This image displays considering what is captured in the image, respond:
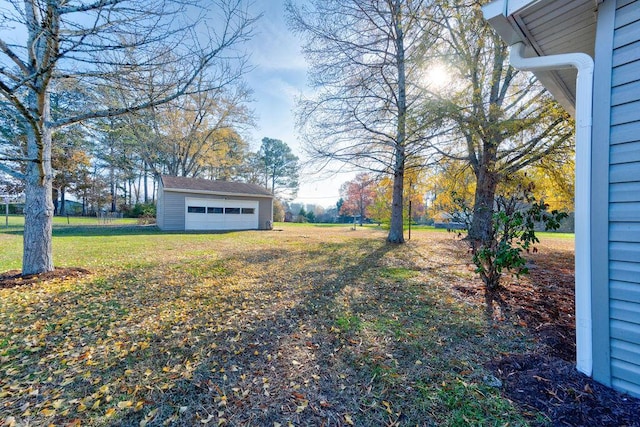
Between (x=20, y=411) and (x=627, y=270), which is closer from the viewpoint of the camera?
(x=20, y=411)

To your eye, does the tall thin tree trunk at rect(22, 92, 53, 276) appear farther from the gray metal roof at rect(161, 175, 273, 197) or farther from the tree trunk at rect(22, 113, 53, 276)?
the gray metal roof at rect(161, 175, 273, 197)

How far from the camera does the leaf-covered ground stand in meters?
1.72

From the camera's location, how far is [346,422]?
1.67 meters

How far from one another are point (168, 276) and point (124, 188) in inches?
1240

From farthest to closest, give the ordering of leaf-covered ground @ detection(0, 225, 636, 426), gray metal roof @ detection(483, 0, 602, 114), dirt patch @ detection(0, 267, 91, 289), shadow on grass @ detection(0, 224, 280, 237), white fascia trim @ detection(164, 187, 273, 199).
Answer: white fascia trim @ detection(164, 187, 273, 199) → shadow on grass @ detection(0, 224, 280, 237) → dirt patch @ detection(0, 267, 91, 289) → gray metal roof @ detection(483, 0, 602, 114) → leaf-covered ground @ detection(0, 225, 636, 426)

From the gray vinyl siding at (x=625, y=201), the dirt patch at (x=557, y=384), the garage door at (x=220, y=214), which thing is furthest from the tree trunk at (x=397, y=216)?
the garage door at (x=220, y=214)

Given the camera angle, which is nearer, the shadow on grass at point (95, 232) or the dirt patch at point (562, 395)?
the dirt patch at point (562, 395)

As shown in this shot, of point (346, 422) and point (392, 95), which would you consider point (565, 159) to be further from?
point (346, 422)

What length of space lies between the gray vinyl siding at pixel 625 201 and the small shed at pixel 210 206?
1572 centimetres

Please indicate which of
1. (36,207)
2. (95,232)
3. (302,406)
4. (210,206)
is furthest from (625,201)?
(95,232)

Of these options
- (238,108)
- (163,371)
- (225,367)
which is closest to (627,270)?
(225,367)

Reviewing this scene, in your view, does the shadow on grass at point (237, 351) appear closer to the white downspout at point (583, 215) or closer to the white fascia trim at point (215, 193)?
the white downspout at point (583, 215)

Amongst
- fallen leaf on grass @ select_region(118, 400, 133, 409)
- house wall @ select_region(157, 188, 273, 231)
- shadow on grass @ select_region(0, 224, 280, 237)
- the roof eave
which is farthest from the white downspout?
house wall @ select_region(157, 188, 273, 231)

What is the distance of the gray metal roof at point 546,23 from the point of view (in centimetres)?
211
